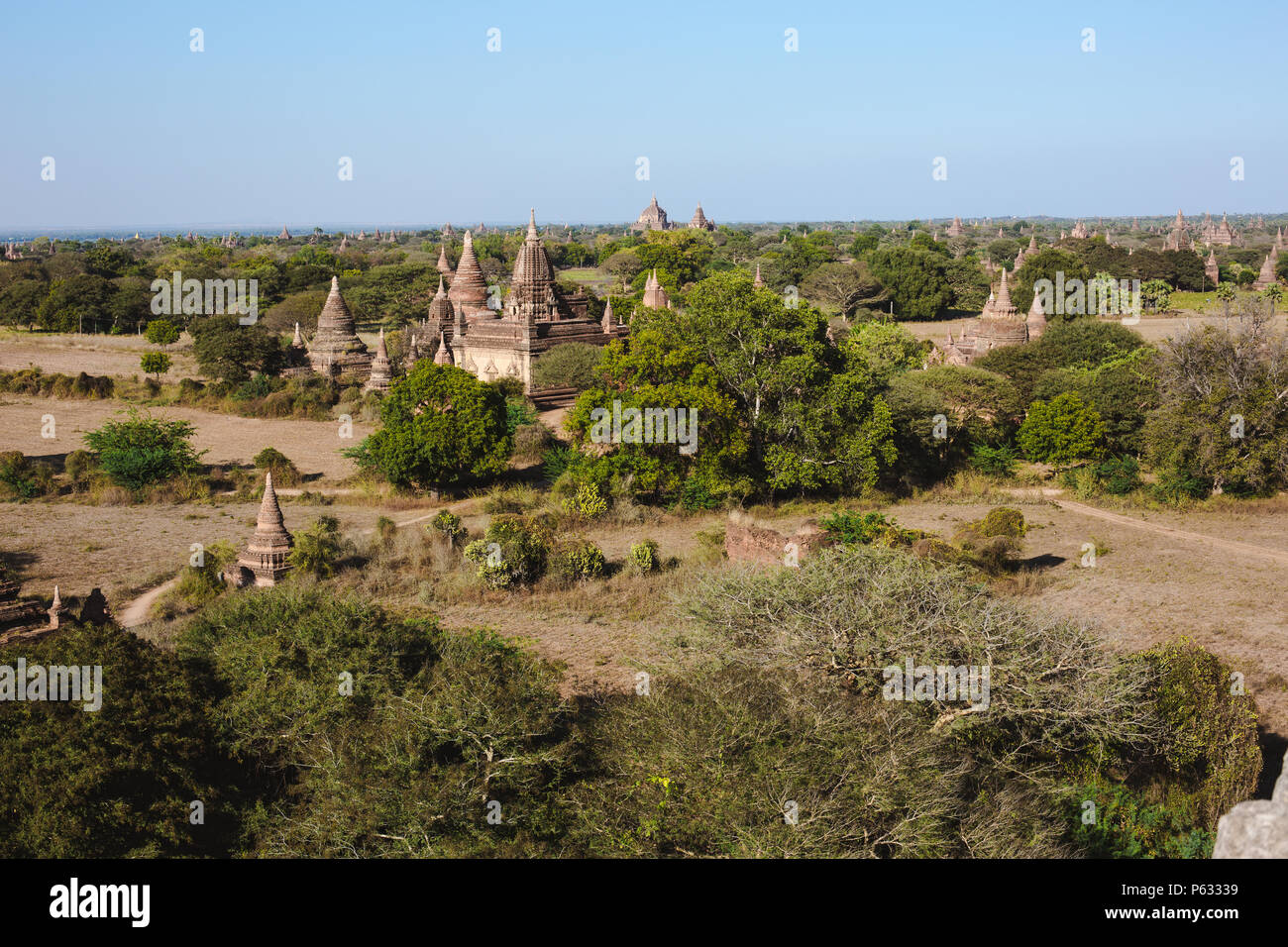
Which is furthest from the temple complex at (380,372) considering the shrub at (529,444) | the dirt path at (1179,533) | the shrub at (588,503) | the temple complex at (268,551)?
the dirt path at (1179,533)

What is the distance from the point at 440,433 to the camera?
2431cm

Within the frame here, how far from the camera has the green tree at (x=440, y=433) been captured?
79.5 ft

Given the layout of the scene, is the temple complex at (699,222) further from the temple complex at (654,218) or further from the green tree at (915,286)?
the green tree at (915,286)

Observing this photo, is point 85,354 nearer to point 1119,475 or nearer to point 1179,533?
point 1119,475

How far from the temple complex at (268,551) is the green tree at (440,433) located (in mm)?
5891

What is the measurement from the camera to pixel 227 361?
125 ft

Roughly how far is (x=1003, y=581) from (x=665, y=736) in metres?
10.7

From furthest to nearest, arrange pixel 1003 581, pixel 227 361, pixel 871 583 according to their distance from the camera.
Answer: pixel 227 361 < pixel 1003 581 < pixel 871 583

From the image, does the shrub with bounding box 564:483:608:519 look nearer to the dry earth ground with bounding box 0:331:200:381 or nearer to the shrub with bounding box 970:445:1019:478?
the shrub with bounding box 970:445:1019:478

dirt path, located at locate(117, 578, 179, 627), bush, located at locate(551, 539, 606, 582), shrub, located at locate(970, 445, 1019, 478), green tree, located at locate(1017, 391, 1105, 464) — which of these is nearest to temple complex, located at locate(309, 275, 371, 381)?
dirt path, located at locate(117, 578, 179, 627)

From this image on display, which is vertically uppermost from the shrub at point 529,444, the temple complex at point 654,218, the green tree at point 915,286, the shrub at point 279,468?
the temple complex at point 654,218

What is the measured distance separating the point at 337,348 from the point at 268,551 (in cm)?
2402
